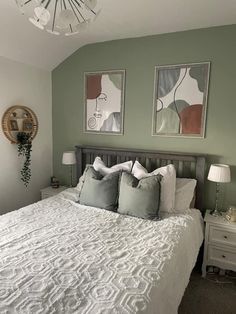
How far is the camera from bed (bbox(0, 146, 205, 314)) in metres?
1.23

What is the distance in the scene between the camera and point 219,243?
2.44 meters

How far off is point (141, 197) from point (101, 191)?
1.45ft

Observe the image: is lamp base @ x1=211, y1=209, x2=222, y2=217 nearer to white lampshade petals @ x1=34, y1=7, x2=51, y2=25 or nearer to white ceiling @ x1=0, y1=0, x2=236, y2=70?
white ceiling @ x1=0, y1=0, x2=236, y2=70

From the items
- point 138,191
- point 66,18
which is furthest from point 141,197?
point 66,18

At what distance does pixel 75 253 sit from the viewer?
5.46 ft

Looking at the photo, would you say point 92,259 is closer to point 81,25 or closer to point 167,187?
point 167,187

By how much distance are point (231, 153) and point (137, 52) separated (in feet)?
5.30

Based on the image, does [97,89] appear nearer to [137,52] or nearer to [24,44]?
[137,52]

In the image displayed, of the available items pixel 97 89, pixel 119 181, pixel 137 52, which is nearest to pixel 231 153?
pixel 119 181

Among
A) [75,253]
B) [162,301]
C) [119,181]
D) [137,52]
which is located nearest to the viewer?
[162,301]

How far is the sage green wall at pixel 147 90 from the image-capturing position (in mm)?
2623

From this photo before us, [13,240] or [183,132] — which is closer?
[13,240]

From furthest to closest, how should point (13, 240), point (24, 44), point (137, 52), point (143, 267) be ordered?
point (137, 52) < point (24, 44) < point (13, 240) < point (143, 267)

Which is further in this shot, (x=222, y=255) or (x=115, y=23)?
(x=115, y=23)
